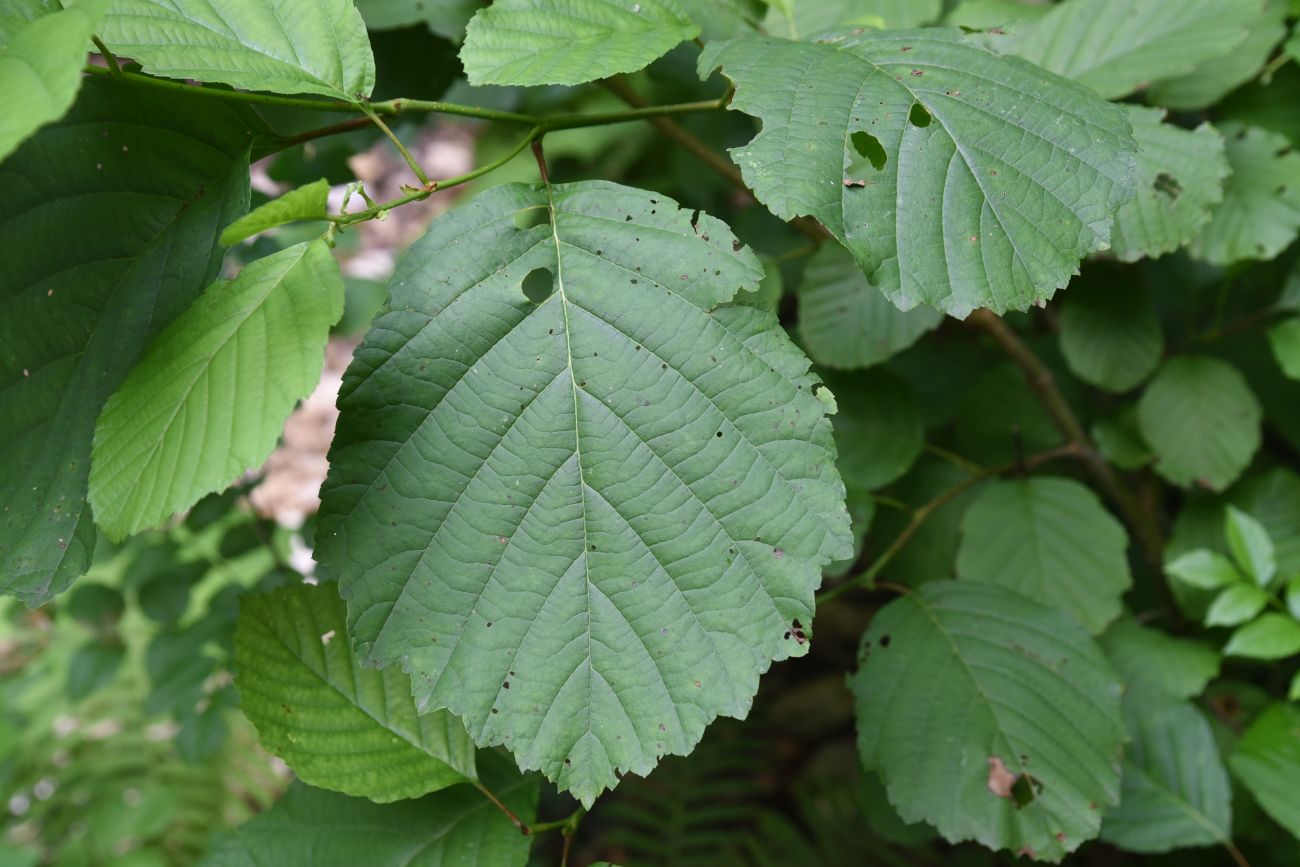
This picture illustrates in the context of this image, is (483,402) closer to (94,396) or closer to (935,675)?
(94,396)

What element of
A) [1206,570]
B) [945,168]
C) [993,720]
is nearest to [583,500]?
[945,168]

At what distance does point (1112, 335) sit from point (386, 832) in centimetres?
131

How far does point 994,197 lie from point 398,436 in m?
0.57

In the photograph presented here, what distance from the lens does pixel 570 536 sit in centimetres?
81

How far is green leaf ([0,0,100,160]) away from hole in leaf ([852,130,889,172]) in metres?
0.60

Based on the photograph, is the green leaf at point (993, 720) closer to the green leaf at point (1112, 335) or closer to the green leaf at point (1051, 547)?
the green leaf at point (1051, 547)

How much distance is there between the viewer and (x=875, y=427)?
5.00ft

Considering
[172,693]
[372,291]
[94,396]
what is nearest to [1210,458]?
[94,396]

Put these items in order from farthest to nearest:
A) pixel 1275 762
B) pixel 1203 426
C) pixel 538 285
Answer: pixel 538 285 → pixel 1203 426 → pixel 1275 762

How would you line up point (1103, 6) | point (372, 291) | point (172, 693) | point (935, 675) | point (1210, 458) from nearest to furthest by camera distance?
point (935, 675)
point (1103, 6)
point (1210, 458)
point (172, 693)
point (372, 291)

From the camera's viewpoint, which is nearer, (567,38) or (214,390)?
(214,390)

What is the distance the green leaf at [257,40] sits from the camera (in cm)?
82

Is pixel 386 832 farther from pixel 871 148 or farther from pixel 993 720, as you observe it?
pixel 871 148

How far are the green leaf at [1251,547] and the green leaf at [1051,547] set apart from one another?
0.14m
